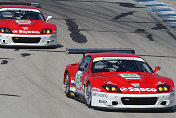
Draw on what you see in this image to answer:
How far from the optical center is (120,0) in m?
31.2

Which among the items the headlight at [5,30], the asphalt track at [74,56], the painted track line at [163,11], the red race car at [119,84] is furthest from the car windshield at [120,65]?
the painted track line at [163,11]

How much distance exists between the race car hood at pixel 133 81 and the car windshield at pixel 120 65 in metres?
0.38

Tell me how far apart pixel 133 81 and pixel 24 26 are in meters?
7.95

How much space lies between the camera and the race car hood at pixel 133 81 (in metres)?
9.24

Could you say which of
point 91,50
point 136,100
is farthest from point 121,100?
point 91,50

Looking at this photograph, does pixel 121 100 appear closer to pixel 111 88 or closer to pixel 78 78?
pixel 111 88

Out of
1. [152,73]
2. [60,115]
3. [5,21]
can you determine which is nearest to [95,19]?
[5,21]

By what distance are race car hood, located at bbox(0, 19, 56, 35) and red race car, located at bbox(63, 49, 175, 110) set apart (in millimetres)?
5844

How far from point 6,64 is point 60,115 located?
5734mm

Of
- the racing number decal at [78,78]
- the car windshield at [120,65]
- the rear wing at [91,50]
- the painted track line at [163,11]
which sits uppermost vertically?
the car windshield at [120,65]

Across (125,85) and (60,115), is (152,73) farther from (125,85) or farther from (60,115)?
(60,115)

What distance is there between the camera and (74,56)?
16.1 m

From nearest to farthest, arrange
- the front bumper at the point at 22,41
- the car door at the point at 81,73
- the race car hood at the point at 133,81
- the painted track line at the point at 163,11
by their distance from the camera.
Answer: the race car hood at the point at 133,81 < the car door at the point at 81,73 < the front bumper at the point at 22,41 < the painted track line at the point at 163,11

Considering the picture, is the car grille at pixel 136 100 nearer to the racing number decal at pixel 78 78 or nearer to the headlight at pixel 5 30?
the racing number decal at pixel 78 78
